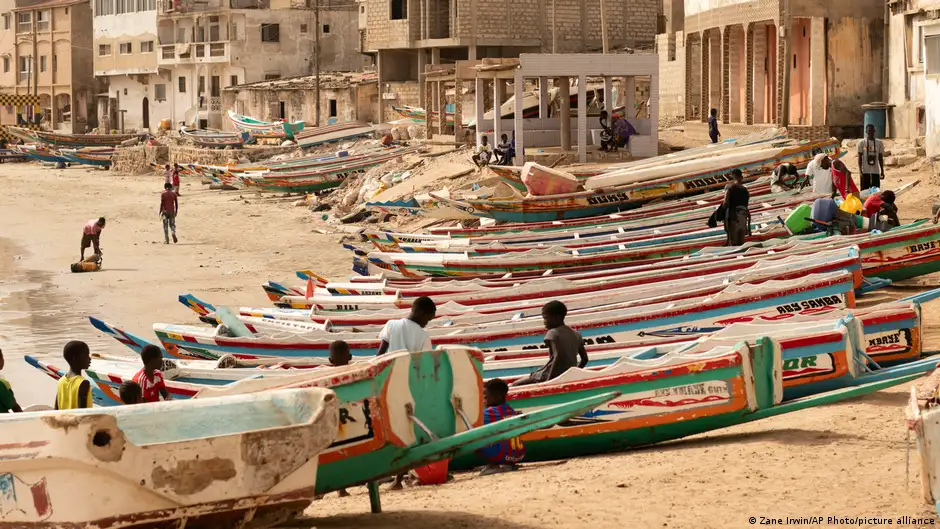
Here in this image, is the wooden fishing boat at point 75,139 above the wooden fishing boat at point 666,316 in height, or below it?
above

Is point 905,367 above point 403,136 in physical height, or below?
Answer: below

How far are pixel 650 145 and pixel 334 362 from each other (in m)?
20.0

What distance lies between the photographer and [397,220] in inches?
1051

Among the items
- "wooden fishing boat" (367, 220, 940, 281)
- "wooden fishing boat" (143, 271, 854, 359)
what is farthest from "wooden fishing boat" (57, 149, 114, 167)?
"wooden fishing boat" (143, 271, 854, 359)

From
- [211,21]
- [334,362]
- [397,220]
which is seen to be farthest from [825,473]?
[211,21]

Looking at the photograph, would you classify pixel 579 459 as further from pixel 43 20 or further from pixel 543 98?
pixel 43 20

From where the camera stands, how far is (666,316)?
1190 cm

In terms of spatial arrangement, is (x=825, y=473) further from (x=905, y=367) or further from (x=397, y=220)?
(x=397, y=220)

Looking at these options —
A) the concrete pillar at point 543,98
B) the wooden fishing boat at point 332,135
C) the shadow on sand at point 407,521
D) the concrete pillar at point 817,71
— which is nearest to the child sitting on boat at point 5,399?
the shadow on sand at point 407,521

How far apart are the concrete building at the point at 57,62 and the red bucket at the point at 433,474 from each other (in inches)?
2646

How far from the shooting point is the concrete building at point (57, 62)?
7244cm

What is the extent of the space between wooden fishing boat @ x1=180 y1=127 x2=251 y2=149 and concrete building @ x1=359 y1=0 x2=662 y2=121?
19.5 feet

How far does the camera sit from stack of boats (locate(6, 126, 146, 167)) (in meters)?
55.5

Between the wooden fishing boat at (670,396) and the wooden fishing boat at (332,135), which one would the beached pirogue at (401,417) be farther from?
the wooden fishing boat at (332,135)
